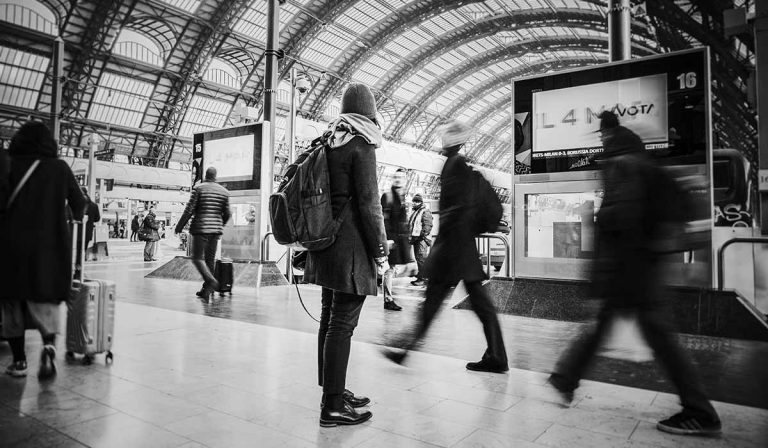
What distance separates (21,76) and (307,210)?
32.7 meters

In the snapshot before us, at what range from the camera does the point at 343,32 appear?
1320 inches

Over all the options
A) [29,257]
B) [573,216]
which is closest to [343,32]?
[573,216]

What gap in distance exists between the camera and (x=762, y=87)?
5.66 metres

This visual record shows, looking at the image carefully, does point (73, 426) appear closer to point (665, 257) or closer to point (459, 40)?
point (665, 257)

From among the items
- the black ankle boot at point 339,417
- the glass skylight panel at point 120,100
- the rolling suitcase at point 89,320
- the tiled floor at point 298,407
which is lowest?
the tiled floor at point 298,407

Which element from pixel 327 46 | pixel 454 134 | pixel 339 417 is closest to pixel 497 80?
pixel 327 46

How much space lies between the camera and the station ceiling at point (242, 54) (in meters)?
26.6

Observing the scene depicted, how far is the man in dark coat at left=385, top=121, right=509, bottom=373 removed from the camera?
320cm

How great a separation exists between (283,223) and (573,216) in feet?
14.2

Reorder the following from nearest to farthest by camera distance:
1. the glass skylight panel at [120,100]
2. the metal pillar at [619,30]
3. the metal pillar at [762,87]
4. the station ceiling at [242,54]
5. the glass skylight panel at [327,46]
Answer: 1. the metal pillar at [762,87]
2. the metal pillar at [619,30]
3. the station ceiling at [242,54]
4. the glass skylight panel at [120,100]
5. the glass skylight panel at [327,46]

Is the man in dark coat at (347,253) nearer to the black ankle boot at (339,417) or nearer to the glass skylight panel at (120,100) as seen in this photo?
the black ankle boot at (339,417)

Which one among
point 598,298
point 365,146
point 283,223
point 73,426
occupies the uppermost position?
point 365,146

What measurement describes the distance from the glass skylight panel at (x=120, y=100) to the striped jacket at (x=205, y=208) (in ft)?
91.7

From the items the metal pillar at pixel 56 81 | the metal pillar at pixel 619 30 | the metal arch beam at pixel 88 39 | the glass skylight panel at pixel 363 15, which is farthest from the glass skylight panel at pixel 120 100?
the metal pillar at pixel 619 30
